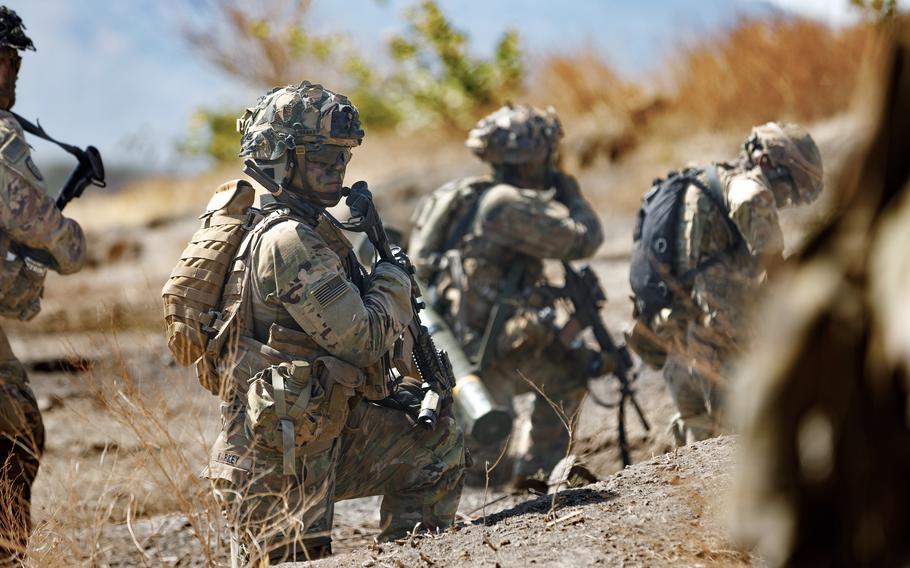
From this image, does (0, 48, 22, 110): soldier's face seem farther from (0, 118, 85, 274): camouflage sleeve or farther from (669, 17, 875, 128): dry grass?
(669, 17, 875, 128): dry grass

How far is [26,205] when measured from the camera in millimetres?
5414

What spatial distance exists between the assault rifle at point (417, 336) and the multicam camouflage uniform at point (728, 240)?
1.42 m

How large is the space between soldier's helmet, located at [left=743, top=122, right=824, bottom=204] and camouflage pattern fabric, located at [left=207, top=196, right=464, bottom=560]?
2215 millimetres

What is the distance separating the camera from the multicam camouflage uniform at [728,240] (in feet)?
19.4

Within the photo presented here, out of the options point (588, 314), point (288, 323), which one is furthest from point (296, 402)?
point (588, 314)

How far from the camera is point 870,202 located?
258 cm

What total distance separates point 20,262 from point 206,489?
6.06 ft

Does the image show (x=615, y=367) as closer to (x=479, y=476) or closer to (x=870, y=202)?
(x=479, y=476)

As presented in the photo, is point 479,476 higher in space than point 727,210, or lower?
lower

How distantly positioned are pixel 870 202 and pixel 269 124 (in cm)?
270

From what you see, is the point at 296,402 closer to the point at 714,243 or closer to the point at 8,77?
the point at 8,77

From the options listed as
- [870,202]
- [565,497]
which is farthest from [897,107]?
[565,497]

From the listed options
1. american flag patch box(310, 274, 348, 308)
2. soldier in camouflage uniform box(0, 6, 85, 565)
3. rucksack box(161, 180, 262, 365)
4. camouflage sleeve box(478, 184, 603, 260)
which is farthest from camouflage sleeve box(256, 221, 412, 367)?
camouflage sleeve box(478, 184, 603, 260)

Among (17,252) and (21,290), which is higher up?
Result: (17,252)
